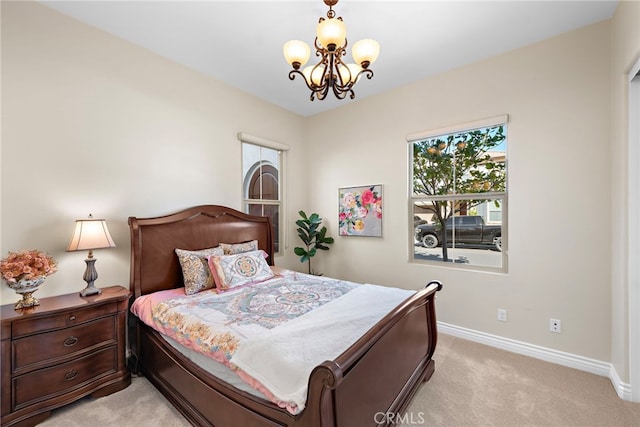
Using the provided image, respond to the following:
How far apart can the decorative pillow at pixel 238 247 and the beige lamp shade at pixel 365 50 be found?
2.19 m

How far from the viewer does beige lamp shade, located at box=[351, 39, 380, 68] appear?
174cm

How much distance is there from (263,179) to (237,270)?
1612 mm

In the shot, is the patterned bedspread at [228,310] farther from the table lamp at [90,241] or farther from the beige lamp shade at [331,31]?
the beige lamp shade at [331,31]

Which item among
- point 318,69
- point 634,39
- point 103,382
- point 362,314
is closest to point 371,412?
point 362,314

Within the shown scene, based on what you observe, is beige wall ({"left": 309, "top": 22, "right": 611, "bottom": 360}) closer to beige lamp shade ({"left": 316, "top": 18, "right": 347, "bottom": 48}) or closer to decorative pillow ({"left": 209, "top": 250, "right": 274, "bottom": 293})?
decorative pillow ({"left": 209, "top": 250, "right": 274, "bottom": 293})

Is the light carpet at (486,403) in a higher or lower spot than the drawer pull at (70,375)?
lower

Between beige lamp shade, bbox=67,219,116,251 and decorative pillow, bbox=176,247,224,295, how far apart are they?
589mm

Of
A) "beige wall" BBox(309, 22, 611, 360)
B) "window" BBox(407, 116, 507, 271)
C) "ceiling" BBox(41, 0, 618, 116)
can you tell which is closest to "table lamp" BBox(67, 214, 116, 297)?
"ceiling" BBox(41, 0, 618, 116)

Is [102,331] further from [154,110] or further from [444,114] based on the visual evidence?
[444,114]

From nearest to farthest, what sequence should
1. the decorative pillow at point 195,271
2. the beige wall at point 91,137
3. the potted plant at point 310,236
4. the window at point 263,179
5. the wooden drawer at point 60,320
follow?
the wooden drawer at point 60,320 < the beige wall at point 91,137 < the decorative pillow at point 195,271 < the window at point 263,179 < the potted plant at point 310,236

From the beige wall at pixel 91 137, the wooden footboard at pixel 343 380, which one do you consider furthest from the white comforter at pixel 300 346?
the beige wall at pixel 91 137

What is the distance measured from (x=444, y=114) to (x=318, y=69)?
5.90 ft

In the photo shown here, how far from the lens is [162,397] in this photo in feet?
6.58

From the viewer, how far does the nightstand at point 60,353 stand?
166cm
